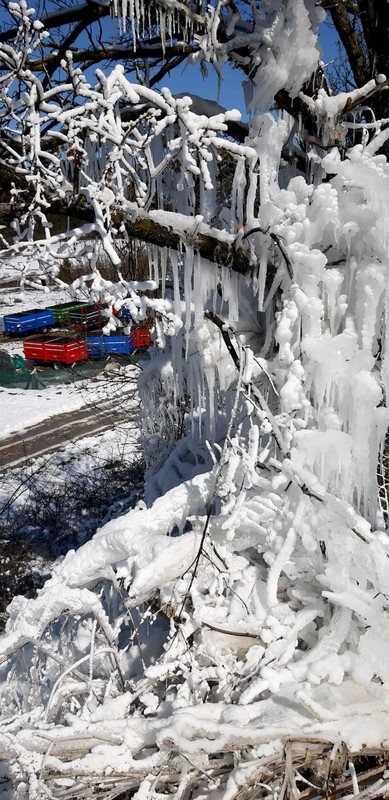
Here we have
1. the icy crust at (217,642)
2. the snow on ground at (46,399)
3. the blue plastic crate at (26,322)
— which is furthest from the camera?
the blue plastic crate at (26,322)

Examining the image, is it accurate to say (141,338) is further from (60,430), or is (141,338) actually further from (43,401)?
(43,401)

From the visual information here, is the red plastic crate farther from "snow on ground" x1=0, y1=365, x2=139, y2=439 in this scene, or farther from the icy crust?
the icy crust

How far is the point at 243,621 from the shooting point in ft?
9.64

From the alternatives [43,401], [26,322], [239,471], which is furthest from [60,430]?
[239,471]

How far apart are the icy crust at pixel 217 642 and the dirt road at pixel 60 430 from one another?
821cm

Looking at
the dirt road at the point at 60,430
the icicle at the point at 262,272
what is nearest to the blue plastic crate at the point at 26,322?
the dirt road at the point at 60,430

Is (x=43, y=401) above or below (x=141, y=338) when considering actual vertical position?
below

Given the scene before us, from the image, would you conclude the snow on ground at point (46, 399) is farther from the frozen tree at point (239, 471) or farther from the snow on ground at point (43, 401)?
the frozen tree at point (239, 471)

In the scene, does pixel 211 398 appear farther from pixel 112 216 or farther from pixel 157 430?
pixel 157 430

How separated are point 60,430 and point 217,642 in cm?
1050

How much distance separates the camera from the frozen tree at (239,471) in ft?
8.09

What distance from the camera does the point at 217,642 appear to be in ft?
9.62

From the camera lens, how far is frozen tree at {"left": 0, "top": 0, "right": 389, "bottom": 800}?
2.47 m

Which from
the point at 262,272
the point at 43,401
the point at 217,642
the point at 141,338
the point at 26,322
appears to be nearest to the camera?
the point at 217,642
